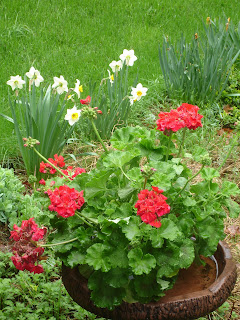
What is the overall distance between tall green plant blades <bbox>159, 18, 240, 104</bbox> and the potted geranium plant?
7.06ft

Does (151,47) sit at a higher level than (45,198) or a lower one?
lower

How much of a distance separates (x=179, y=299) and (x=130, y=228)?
29cm

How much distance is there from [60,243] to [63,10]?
184 inches

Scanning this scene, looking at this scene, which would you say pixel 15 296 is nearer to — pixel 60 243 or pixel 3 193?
pixel 3 193

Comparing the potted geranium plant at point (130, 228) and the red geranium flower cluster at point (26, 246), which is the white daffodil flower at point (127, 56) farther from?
the red geranium flower cluster at point (26, 246)

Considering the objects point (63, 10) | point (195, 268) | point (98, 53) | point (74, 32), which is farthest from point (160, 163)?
point (63, 10)

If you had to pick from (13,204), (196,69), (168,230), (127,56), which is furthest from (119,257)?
(196,69)

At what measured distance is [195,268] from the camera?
6.05ft

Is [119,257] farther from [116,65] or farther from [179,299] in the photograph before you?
[116,65]

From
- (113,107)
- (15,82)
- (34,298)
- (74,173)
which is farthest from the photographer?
(113,107)

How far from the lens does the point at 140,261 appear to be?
1.54 m

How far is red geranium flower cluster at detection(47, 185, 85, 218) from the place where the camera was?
1.52 m

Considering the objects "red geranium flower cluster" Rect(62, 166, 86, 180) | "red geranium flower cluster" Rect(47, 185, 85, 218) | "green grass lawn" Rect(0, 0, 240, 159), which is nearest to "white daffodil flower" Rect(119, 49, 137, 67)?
"green grass lawn" Rect(0, 0, 240, 159)

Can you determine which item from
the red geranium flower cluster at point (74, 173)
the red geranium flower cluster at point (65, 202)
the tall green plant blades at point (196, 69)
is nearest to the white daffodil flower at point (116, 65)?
the tall green plant blades at point (196, 69)
